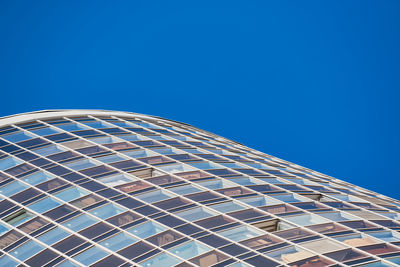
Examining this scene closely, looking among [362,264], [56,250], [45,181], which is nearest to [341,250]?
Answer: [362,264]

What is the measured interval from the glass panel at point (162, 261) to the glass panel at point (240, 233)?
12.4 feet

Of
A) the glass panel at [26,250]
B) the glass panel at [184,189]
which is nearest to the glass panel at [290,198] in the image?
the glass panel at [184,189]

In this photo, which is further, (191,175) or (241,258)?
(191,175)

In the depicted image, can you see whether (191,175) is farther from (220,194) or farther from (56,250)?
(56,250)

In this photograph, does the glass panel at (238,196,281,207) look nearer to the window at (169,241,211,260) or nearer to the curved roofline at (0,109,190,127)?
the window at (169,241,211,260)

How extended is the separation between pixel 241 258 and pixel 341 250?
5659mm

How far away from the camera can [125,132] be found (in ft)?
159

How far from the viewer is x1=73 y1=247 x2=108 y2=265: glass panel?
2945cm

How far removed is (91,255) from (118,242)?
5.38 feet

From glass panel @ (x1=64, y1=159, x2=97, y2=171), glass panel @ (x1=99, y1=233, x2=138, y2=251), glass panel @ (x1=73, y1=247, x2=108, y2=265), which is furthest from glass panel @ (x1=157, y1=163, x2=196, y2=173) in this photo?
glass panel @ (x1=73, y1=247, x2=108, y2=265)

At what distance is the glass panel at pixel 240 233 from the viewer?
31797mm

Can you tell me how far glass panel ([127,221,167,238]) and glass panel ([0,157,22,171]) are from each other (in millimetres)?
12384

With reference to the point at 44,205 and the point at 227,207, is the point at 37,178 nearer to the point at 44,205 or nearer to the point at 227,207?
the point at 44,205

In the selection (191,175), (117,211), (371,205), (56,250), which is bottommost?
(56,250)
